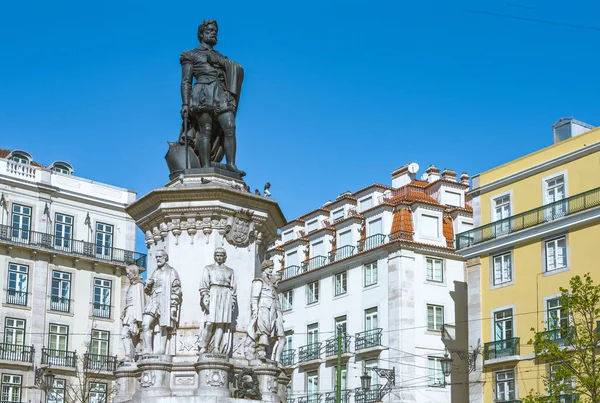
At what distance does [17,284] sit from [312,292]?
16.2 metres

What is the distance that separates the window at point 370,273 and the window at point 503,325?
389 inches

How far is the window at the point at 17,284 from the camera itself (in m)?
54.5

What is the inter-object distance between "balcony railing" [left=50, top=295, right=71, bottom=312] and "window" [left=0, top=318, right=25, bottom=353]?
2020 millimetres

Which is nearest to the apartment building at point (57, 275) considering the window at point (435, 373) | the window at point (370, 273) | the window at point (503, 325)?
the window at point (370, 273)

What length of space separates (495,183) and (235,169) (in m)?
31.3

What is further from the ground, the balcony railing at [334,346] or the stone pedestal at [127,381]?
the balcony railing at [334,346]

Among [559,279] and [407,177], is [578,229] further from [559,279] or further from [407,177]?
[407,177]

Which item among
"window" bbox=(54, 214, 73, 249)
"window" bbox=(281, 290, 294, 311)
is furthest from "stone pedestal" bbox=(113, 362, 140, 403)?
"window" bbox=(281, 290, 294, 311)

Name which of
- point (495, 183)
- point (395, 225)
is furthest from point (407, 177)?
point (495, 183)

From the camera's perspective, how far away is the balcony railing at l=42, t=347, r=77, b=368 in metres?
54.2

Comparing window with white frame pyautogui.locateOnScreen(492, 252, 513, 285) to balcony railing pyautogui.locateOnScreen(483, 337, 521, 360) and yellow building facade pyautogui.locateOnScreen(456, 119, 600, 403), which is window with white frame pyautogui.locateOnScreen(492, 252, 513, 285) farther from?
balcony railing pyautogui.locateOnScreen(483, 337, 521, 360)

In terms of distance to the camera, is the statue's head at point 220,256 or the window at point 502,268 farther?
the window at point 502,268

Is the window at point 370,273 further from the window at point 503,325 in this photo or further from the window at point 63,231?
the window at point 63,231

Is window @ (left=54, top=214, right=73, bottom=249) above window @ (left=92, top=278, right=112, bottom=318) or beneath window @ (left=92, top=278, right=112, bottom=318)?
above
